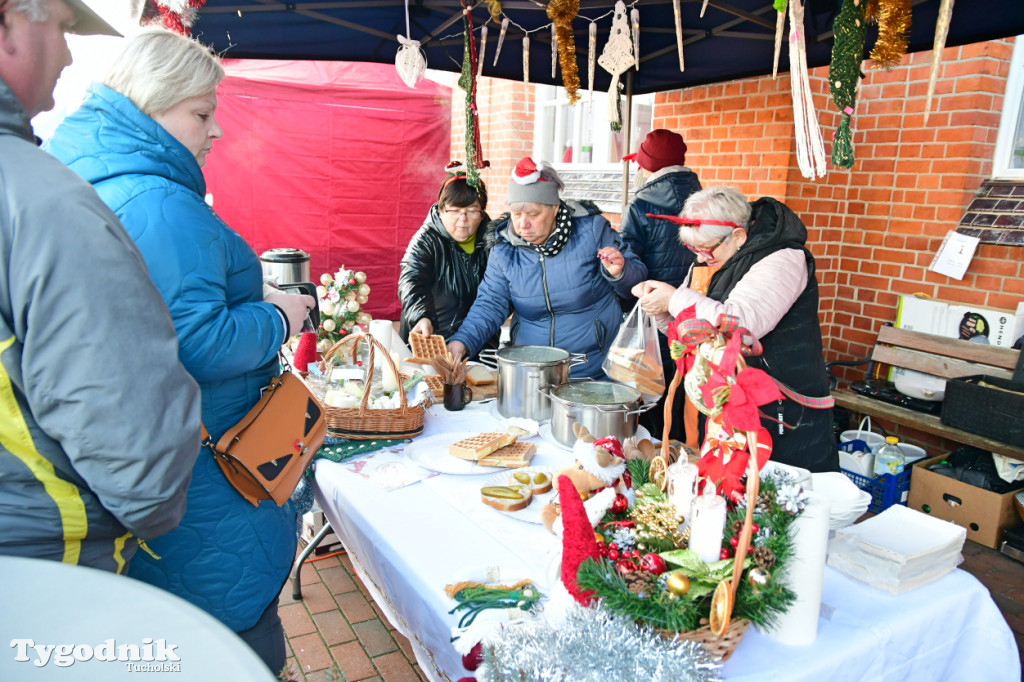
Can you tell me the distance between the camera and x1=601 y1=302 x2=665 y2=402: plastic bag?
221cm

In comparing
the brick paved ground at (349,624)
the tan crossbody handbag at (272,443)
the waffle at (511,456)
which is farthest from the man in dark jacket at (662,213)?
the tan crossbody handbag at (272,443)

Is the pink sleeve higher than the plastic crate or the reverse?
higher

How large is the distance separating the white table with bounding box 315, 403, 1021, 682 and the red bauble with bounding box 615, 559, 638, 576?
0.83 feet

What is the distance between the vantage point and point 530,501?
6.02 ft

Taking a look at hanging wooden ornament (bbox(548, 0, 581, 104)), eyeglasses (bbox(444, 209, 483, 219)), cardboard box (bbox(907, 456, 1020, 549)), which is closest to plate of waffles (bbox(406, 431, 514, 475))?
eyeglasses (bbox(444, 209, 483, 219))

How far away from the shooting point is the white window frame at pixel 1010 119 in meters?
4.04

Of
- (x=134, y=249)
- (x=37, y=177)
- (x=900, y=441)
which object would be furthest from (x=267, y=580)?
(x=900, y=441)

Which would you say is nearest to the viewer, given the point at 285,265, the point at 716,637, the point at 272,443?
the point at 716,637

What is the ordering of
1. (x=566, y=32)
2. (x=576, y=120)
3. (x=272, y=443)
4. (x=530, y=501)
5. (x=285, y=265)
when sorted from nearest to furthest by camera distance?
(x=272, y=443) → (x=530, y=501) → (x=566, y=32) → (x=285, y=265) → (x=576, y=120)

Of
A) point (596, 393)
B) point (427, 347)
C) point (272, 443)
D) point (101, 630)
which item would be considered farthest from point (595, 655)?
point (427, 347)

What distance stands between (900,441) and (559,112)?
15.8ft

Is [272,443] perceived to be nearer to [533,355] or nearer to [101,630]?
[101,630]

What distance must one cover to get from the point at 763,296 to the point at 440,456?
1178mm

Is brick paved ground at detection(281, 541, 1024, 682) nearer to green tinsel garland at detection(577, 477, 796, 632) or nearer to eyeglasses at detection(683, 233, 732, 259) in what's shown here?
green tinsel garland at detection(577, 477, 796, 632)
